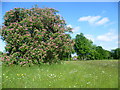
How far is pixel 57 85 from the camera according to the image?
17.5 feet

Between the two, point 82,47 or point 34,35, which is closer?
point 34,35

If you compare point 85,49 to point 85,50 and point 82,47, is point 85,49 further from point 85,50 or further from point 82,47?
point 82,47

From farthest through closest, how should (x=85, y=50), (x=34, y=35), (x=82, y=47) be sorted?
(x=85, y=50) → (x=82, y=47) → (x=34, y=35)

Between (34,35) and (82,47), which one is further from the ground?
(34,35)

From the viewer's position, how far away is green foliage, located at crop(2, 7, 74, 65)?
1009 centimetres

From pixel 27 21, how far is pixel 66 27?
3.51 metres

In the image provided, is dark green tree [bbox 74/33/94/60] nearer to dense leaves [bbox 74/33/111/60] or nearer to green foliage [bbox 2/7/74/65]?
dense leaves [bbox 74/33/111/60]

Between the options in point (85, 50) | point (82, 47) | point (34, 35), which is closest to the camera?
point (34, 35)

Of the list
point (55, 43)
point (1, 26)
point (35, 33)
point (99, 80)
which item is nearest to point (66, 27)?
point (55, 43)

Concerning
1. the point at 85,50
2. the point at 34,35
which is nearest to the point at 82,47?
the point at 85,50

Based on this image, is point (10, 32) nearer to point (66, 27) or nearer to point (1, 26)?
point (1, 26)

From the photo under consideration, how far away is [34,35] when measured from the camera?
1027 cm

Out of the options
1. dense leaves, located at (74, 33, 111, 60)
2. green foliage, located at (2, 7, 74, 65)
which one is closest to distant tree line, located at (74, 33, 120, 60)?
dense leaves, located at (74, 33, 111, 60)

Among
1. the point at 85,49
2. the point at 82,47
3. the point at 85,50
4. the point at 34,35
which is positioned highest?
the point at 34,35
